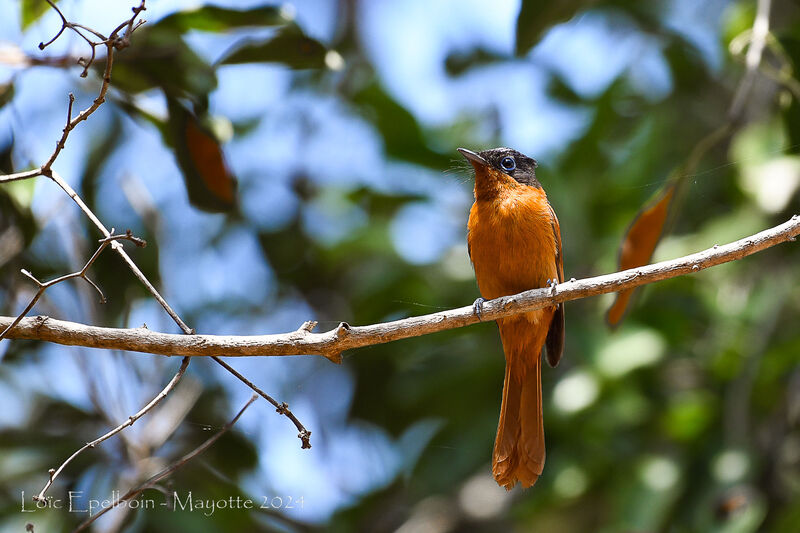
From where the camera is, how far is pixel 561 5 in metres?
3.20

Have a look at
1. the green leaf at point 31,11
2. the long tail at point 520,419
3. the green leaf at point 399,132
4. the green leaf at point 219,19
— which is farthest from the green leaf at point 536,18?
the green leaf at point 31,11

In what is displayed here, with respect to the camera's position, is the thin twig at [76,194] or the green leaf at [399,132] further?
the green leaf at [399,132]

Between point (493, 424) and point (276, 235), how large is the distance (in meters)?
1.73

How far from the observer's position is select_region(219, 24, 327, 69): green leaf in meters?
3.53

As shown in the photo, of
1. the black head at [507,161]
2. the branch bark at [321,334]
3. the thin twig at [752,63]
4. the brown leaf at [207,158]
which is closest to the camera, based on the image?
the branch bark at [321,334]

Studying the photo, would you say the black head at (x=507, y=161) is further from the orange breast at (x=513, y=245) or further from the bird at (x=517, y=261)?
the orange breast at (x=513, y=245)

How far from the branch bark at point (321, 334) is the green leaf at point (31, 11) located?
1721mm

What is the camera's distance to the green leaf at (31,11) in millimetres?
3410

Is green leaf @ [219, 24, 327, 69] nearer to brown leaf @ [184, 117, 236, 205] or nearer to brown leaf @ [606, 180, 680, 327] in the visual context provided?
brown leaf @ [184, 117, 236, 205]

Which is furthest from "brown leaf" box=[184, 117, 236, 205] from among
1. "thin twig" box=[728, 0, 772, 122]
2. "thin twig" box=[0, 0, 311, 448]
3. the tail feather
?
"thin twig" box=[728, 0, 772, 122]

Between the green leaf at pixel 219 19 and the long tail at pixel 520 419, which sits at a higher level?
the green leaf at pixel 219 19

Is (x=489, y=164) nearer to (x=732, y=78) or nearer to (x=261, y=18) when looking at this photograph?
(x=261, y=18)

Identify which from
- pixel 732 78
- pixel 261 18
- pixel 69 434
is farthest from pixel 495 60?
pixel 69 434

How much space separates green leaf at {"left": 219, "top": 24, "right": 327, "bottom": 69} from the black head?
791mm
